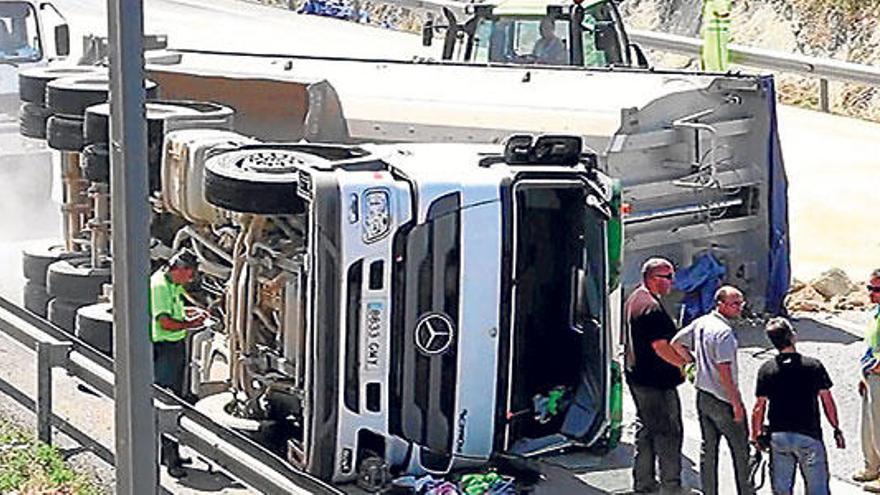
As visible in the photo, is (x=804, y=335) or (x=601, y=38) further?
(x=601, y=38)

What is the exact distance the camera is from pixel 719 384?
29.0ft

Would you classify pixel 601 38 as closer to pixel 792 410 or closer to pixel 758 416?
pixel 758 416

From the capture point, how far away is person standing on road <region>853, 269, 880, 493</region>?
9.66 m

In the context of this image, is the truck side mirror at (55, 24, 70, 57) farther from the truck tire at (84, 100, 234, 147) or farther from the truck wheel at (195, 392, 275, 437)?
the truck wheel at (195, 392, 275, 437)

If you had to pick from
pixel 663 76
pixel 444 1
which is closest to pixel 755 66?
pixel 444 1

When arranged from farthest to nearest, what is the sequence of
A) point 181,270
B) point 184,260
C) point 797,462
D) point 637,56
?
point 637,56
point 184,260
point 181,270
point 797,462

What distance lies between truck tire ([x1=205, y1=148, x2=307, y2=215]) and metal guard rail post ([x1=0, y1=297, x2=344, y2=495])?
1.18 m

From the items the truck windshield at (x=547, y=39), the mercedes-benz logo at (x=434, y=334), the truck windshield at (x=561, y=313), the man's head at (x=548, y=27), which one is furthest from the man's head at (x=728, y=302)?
the man's head at (x=548, y=27)

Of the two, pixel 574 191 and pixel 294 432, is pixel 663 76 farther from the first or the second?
pixel 294 432

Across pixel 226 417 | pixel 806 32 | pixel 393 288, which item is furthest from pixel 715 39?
pixel 393 288

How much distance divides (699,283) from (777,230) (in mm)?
1057

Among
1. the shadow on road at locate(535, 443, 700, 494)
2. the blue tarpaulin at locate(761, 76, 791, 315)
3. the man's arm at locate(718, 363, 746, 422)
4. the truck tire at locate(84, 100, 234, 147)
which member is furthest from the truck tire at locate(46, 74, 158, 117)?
the man's arm at locate(718, 363, 746, 422)

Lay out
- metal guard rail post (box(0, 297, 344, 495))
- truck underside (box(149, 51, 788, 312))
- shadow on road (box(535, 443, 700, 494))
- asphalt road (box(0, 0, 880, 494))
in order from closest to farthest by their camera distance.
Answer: metal guard rail post (box(0, 297, 344, 495)), shadow on road (box(535, 443, 700, 494)), asphalt road (box(0, 0, 880, 494)), truck underside (box(149, 51, 788, 312))

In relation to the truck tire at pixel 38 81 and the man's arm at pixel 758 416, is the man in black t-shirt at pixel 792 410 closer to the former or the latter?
the man's arm at pixel 758 416
